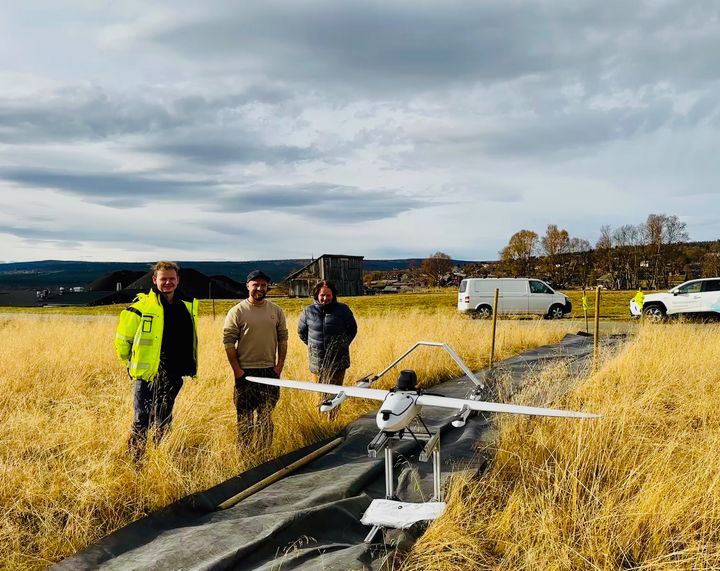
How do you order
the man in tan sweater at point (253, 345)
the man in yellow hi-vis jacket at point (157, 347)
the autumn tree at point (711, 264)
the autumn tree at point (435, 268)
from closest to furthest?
the man in yellow hi-vis jacket at point (157, 347) < the man in tan sweater at point (253, 345) < the autumn tree at point (711, 264) < the autumn tree at point (435, 268)

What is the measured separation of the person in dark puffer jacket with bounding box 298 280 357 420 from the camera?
17.3 feet

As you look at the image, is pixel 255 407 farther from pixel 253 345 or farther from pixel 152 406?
pixel 152 406

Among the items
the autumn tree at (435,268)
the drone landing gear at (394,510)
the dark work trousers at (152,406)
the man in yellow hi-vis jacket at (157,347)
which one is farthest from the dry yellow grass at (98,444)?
the autumn tree at (435,268)

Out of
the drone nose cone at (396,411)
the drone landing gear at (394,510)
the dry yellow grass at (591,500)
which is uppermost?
the drone nose cone at (396,411)

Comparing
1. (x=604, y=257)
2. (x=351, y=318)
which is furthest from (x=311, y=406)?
(x=604, y=257)

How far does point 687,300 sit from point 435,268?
130 feet

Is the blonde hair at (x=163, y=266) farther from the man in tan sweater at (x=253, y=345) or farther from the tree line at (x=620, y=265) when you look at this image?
the tree line at (x=620, y=265)

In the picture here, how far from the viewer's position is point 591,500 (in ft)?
11.2

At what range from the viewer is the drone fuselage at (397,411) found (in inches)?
112

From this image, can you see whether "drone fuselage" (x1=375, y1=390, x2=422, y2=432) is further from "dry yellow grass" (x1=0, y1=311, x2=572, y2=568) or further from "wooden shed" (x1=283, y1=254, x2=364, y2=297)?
"wooden shed" (x1=283, y1=254, x2=364, y2=297)

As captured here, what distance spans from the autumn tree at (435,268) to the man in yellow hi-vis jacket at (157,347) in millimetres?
51245

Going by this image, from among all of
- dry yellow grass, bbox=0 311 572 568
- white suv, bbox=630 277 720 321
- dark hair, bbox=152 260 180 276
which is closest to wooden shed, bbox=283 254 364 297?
white suv, bbox=630 277 720 321

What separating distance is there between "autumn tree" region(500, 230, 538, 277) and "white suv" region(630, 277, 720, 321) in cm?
3621

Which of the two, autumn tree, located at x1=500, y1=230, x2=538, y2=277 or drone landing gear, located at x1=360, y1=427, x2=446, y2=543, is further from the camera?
autumn tree, located at x1=500, y1=230, x2=538, y2=277
